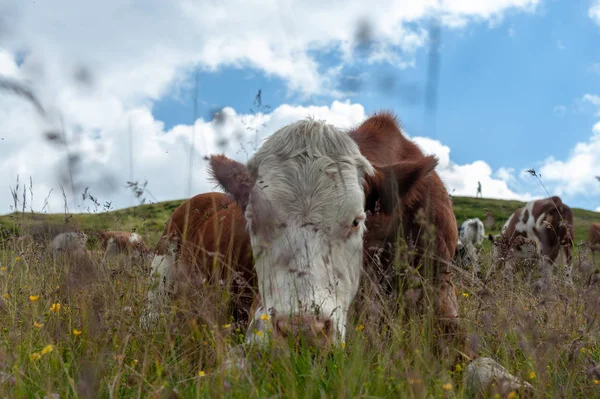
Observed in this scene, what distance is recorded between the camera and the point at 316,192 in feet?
14.0

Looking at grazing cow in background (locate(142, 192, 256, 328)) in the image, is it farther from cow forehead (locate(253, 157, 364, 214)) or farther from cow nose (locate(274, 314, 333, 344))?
cow nose (locate(274, 314, 333, 344))

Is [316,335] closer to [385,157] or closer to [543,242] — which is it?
[385,157]

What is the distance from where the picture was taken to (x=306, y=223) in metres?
3.84

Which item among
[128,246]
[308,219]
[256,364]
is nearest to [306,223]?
[308,219]

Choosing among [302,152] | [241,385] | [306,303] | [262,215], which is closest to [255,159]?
[302,152]

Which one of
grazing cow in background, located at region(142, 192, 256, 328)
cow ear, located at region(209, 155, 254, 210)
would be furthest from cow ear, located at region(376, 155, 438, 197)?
grazing cow in background, located at region(142, 192, 256, 328)

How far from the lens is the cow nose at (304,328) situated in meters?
3.26

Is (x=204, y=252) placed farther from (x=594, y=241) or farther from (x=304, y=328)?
(x=594, y=241)

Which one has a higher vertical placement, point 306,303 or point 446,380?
point 306,303

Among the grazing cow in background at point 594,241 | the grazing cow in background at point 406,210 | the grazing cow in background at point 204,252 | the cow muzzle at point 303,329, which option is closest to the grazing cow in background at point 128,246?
the grazing cow in background at point 204,252

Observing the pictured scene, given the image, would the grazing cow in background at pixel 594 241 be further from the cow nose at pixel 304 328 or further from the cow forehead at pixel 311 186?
the cow nose at pixel 304 328

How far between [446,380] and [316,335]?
736mm

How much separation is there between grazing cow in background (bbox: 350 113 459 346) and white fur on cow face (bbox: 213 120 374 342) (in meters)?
0.31

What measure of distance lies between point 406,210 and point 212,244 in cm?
276
